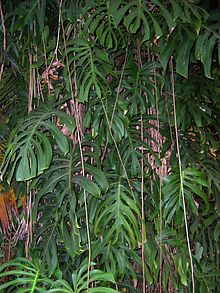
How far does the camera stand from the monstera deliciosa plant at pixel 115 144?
1.09m

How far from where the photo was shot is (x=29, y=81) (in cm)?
132

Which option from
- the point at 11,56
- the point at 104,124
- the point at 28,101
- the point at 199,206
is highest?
the point at 11,56

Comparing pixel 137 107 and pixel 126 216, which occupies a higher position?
pixel 137 107

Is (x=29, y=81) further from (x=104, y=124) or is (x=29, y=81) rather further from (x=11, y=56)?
(x=104, y=124)

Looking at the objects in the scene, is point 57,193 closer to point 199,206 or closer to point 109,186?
point 109,186

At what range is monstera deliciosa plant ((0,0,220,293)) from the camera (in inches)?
43.1

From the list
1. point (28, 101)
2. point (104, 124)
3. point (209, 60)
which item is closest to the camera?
point (209, 60)

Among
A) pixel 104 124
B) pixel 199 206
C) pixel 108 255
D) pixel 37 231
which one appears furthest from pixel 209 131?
pixel 37 231

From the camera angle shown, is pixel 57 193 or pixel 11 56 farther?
pixel 11 56

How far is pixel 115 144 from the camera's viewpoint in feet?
3.76

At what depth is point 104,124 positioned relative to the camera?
46.1 inches

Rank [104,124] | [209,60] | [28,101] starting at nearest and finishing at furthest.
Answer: [209,60], [104,124], [28,101]

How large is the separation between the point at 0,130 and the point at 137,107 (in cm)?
45

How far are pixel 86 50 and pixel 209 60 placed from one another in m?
0.32
